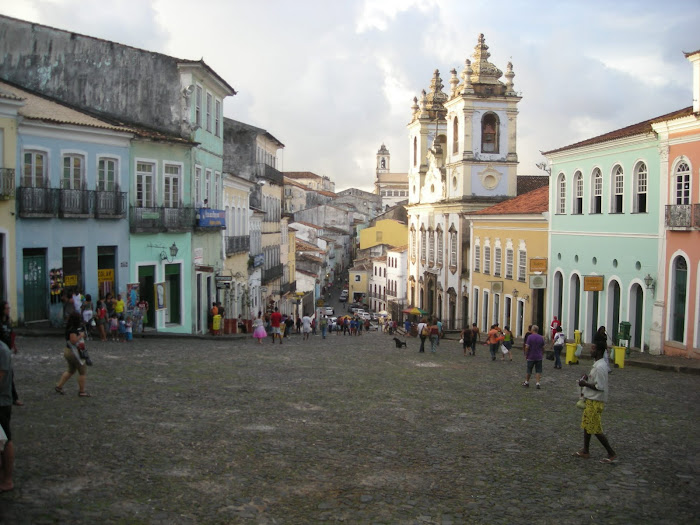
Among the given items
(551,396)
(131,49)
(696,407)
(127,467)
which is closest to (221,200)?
(131,49)

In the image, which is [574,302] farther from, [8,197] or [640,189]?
[8,197]

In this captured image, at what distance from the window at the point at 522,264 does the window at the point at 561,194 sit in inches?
185

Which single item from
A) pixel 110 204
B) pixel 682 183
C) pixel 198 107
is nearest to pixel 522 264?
pixel 682 183

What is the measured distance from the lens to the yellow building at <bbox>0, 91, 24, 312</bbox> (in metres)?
20.2

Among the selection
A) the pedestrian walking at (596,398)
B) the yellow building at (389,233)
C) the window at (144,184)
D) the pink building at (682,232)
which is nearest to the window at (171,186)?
the window at (144,184)

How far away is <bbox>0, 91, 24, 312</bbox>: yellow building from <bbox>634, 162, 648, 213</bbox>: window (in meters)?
19.6

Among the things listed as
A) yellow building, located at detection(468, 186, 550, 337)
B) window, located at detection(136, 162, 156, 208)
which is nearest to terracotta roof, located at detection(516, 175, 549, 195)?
yellow building, located at detection(468, 186, 550, 337)

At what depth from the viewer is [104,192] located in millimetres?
23875

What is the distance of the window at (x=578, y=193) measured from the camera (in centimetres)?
3234

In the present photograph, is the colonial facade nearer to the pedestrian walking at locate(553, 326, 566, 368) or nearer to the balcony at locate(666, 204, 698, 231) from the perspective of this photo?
the balcony at locate(666, 204, 698, 231)

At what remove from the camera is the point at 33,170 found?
71.0 feet

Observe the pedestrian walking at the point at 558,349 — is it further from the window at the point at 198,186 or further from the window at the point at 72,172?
the window at the point at 72,172

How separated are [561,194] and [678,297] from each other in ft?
33.7

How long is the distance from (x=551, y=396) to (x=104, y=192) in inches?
574
